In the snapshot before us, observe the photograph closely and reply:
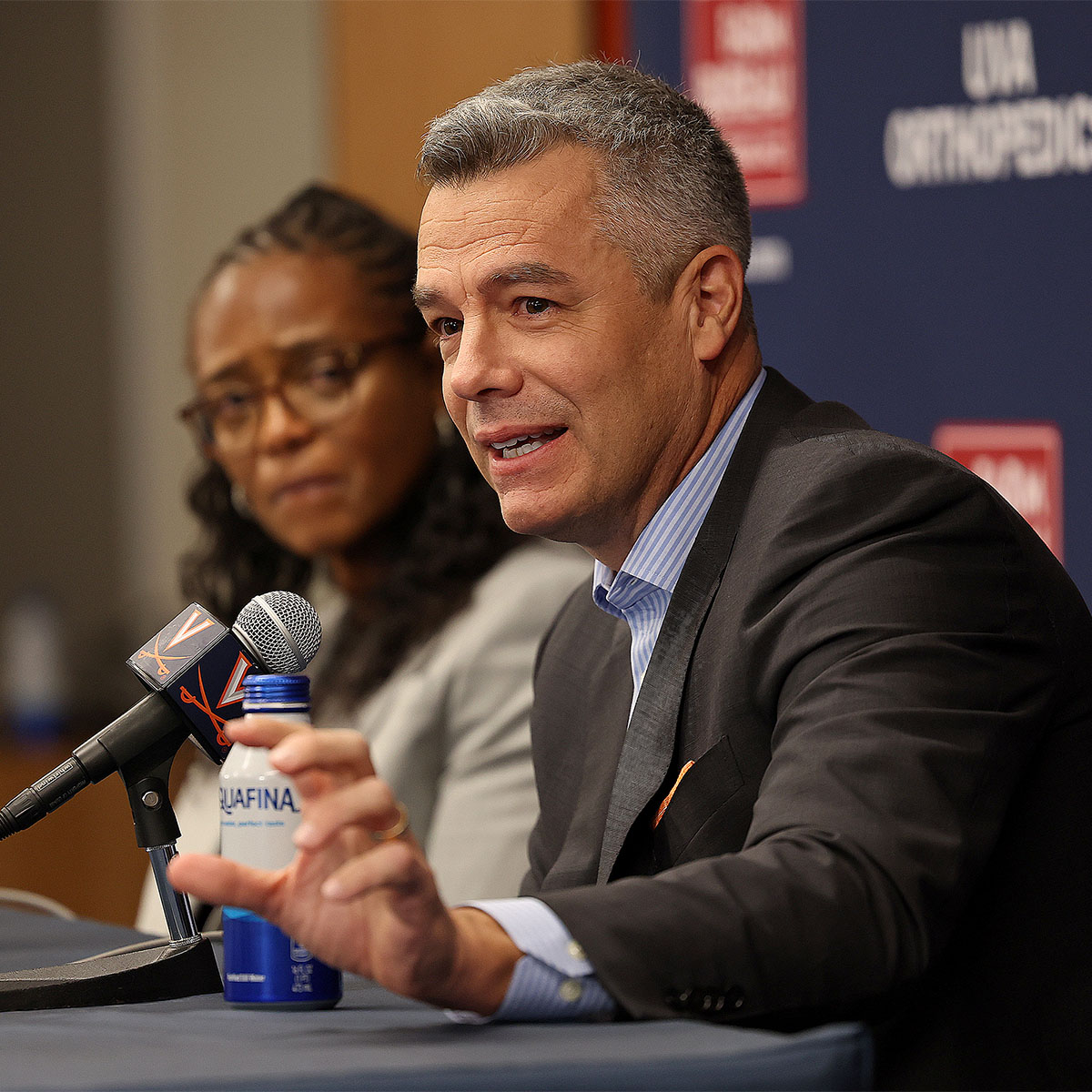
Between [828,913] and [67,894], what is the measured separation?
3807 mm

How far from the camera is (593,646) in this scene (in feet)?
5.81

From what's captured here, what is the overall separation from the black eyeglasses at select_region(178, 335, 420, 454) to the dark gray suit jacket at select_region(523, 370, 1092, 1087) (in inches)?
45.4

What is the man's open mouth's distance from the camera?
1592 millimetres

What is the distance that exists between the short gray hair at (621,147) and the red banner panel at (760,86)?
1220 mm

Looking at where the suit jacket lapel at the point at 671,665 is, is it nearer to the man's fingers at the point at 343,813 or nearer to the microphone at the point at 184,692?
the microphone at the point at 184,692

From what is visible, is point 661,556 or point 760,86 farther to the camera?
point 760,86

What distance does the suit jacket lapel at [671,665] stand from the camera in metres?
1.40

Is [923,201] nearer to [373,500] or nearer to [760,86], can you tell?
[760,86]

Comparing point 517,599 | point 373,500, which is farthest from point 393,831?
point 373,500

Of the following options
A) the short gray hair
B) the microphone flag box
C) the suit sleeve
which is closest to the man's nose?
the short gray hair

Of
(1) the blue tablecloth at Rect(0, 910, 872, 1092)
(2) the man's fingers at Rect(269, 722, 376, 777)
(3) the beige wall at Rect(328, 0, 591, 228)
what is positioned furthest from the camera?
(3) the beige wall at Rect(328, 0, 591, 228)

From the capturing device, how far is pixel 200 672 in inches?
51.4

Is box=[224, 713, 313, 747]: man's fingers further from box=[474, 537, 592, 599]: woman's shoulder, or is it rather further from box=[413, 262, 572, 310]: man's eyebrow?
box=[474, 537, 592, 599]: woman's shoulder

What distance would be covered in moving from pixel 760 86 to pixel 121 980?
6.89 ft
